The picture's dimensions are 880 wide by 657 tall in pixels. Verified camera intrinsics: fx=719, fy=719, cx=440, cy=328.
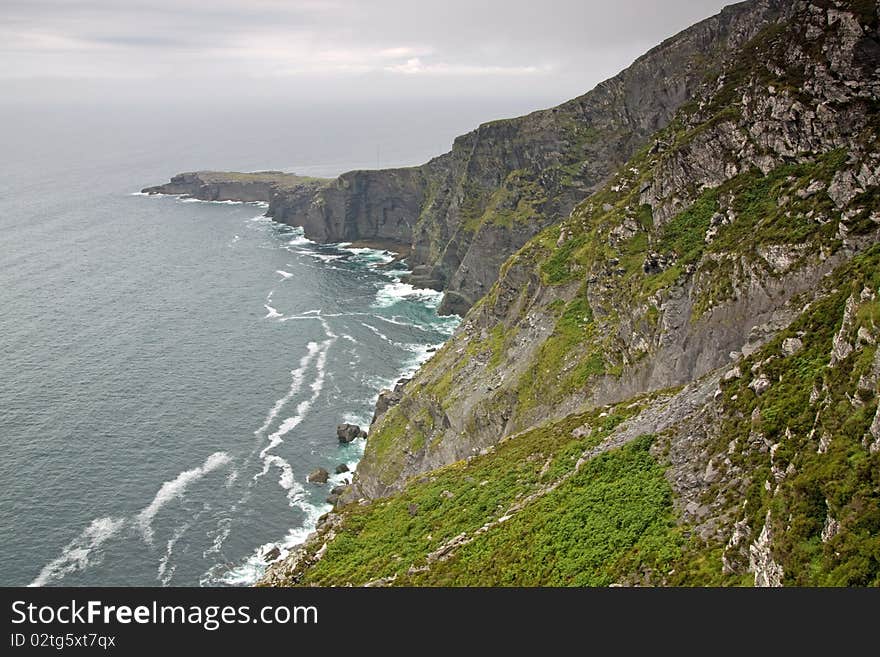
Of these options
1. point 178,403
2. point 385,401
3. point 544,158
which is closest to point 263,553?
point 385,401

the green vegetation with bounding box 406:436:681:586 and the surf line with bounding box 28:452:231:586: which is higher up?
the green vegetation with bounding box 406:436:681:586

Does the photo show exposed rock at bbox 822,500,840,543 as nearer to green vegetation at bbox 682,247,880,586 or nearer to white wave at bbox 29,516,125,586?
green vegetation at bbox 682,247,880,586

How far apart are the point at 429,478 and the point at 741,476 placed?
3579cm

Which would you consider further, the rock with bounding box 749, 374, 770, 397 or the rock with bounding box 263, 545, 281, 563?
the rock with bounding box 263, 545, 281, 563

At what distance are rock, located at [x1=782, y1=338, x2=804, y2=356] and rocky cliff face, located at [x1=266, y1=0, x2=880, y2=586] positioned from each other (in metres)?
0.16

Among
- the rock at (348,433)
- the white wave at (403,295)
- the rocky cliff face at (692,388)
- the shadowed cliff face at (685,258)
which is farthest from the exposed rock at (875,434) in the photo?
the white wave at (403,295)

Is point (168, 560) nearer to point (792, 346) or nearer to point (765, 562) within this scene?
point (792, 346)

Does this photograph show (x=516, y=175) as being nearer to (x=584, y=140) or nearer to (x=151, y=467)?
(x=584, y=140)

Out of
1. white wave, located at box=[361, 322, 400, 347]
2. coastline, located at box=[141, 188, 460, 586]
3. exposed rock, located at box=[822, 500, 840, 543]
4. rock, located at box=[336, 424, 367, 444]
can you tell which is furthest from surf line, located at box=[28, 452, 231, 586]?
exposed rock, located at box=[822, 500, 840, 543]

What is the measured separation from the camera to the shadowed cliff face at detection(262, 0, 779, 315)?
114688 mm

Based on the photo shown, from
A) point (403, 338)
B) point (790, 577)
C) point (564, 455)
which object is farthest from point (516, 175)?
point (790, 577)

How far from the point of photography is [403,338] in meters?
142

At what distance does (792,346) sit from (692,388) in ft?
31.2

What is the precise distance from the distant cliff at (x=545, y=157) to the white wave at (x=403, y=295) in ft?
10.7
